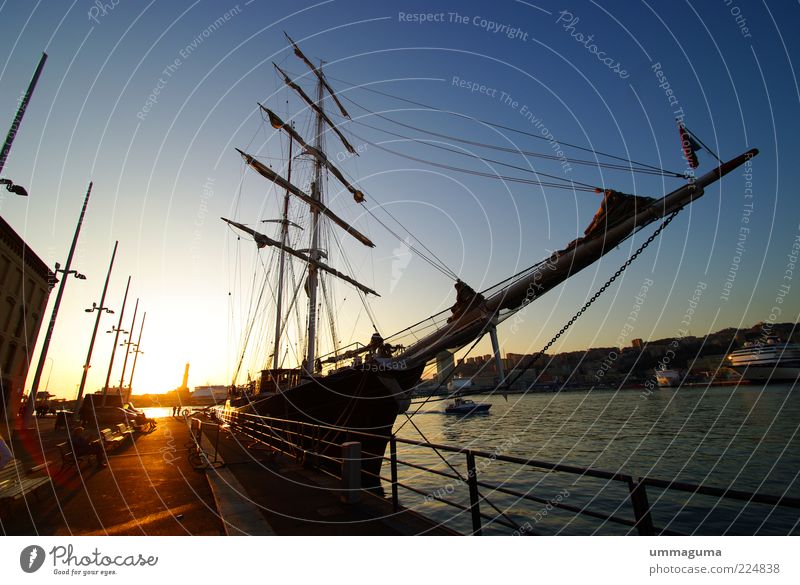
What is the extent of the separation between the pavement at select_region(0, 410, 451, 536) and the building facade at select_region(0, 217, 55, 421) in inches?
888

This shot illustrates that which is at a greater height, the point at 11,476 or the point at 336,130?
the point at 336,130

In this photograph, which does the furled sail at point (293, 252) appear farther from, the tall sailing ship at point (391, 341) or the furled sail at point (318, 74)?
the furled sail at point (318, 74)

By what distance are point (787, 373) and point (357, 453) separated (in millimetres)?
122801

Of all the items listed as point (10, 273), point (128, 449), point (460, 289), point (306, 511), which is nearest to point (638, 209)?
point (460, 289)

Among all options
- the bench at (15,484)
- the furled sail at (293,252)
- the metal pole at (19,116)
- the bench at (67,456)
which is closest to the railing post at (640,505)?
the bench at (15,484)

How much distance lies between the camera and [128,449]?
12.6 m

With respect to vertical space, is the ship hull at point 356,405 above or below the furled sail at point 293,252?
below

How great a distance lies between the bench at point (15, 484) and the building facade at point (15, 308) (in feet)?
73.8

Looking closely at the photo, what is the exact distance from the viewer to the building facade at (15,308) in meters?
23.5

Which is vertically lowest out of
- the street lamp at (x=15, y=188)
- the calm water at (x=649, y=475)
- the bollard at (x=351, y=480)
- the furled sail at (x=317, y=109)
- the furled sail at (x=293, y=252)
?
the calm water at (x=649, y=475)

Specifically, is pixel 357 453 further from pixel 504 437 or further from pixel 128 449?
pixel 504 437

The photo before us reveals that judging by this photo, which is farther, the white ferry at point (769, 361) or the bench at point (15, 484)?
the white ferry at point (769, 361)

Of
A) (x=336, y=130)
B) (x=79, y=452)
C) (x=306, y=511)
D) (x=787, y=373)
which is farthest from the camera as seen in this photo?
(x=787, y=373)

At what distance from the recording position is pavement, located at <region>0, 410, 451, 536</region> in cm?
469
